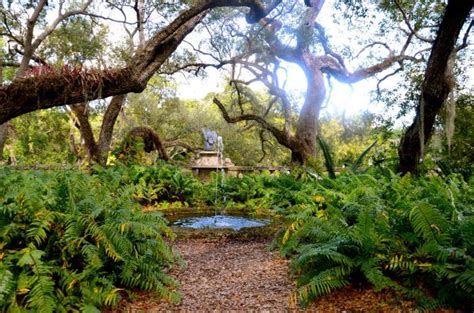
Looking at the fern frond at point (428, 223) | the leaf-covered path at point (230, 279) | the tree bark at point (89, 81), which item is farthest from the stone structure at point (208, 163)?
the fern frond at point (428, 223)

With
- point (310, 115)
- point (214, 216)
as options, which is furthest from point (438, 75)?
point (310, 115)

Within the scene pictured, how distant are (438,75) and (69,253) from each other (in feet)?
16.2

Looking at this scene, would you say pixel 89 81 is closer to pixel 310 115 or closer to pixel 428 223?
pixel 428 223

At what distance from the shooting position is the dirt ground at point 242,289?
2.85m

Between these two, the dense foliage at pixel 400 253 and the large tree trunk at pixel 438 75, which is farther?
the large tree trunk at pixel 438 75

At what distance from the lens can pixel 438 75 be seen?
16.8ft

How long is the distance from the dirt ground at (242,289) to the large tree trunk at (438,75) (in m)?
3.12

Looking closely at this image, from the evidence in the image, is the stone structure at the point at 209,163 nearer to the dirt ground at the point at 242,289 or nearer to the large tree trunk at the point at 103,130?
the large tree trunk at the point at 103,130

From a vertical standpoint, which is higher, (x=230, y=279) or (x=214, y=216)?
(x=214, y=216)

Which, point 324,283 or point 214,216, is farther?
point 214,216

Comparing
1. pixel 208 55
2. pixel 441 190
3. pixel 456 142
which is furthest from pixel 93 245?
pixel 208 55

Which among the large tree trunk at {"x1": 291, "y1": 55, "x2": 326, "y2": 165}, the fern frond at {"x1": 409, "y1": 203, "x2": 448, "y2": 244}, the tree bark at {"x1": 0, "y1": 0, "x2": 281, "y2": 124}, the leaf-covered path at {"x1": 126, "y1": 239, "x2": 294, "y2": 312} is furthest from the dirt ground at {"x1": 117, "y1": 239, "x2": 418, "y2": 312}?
the large tree trunk at {"x1": 291, "y1": 55, "x2": 326, "y2": 165}

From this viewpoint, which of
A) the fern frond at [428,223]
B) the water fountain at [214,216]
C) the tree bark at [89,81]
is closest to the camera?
the fern frond at [428,223]

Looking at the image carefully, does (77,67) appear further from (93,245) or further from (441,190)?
(441,190)
